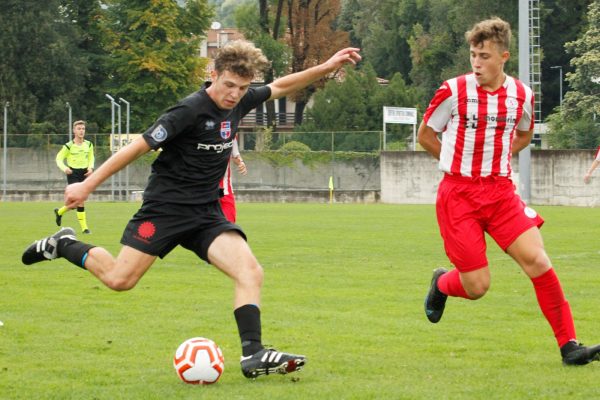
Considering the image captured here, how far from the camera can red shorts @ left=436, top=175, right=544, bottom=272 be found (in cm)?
785

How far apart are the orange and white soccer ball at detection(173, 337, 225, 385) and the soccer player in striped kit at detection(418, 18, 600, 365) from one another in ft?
6.38

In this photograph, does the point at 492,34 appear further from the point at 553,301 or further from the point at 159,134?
the point at 159,134

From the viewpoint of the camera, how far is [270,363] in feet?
23.0

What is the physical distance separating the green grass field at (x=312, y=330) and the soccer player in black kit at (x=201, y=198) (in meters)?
0.45

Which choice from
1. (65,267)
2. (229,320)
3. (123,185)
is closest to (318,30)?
(123,185)

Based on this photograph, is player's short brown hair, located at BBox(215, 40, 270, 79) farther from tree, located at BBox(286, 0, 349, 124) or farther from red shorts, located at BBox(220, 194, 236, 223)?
tree, located at BBox(286, 0, 349, 124)

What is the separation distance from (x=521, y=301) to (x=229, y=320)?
3.12m

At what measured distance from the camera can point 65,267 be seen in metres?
15.2

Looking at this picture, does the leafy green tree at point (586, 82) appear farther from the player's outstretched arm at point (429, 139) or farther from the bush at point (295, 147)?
the player's outstretched arm at point (429, 139)

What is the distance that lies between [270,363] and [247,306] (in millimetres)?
417

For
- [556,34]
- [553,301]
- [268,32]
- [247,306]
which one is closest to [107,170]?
[247,306]

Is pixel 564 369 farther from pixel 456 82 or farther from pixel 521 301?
pixel 521 301

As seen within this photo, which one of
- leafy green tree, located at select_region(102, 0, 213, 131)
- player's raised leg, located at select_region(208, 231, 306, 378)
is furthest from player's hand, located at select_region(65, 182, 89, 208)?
leafy green tree, located at select_region(102, 0, 213, 131)

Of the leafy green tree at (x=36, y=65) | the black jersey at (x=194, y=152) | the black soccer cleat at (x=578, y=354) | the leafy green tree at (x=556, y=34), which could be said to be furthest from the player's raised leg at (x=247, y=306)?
the leafy green tree at (x=556, y=34)
